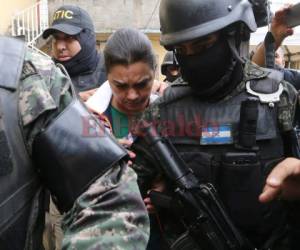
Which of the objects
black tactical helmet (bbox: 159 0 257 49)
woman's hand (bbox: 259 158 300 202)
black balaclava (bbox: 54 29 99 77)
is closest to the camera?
woman's hand (bbox: 259 158 300 202)

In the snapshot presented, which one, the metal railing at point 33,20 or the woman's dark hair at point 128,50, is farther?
the metal railing at point 33,20

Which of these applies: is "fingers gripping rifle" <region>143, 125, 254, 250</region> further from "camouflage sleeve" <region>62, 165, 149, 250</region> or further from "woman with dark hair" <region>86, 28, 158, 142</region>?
"camouflage sleeve" <region>62, 165, 149, 250</region>

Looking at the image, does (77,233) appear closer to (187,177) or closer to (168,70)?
(187,177)

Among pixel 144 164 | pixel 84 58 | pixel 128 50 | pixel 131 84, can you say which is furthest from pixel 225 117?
pixel 84 58

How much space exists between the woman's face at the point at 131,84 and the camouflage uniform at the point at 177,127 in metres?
0.15

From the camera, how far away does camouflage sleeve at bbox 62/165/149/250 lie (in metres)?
0.86

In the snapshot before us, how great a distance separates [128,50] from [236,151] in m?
0.71

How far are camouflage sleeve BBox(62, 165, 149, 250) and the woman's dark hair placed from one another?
122 centimetres

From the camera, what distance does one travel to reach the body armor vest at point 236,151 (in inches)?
67.8

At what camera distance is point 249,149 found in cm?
173

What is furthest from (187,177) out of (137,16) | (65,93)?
(137,16)

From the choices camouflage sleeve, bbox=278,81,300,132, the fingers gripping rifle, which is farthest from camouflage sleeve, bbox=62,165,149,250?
camouflage sleeve, bbox=278,81,300,132

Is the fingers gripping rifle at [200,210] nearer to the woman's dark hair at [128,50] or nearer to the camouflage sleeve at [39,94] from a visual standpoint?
the woman's dark hair at [128,50]

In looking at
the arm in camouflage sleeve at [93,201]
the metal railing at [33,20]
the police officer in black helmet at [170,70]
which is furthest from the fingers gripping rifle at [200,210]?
the metal railing at [33,20]
